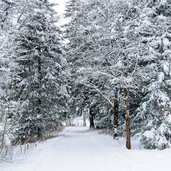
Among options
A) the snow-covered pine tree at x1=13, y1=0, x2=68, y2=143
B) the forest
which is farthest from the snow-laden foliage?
the snow-covered pine tree at x1=13, y1=0, x2=68, y2=143

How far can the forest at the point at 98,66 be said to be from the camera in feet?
51.1

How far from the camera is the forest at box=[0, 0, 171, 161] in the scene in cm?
1559

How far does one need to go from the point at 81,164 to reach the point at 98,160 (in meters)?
1.09

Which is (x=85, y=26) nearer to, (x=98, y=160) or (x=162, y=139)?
(x=162, y=139)

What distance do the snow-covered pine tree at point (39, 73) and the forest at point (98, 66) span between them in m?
0.08

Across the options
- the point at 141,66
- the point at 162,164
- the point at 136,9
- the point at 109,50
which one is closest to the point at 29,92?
the point at 109,50

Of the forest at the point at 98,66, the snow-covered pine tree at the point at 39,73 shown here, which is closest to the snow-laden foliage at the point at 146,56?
the forest at the point at 98,66

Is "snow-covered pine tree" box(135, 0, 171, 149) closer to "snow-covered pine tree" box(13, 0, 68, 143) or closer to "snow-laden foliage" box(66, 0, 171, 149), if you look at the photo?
"snow-laden foliage" box(66, 0, 171, 149)

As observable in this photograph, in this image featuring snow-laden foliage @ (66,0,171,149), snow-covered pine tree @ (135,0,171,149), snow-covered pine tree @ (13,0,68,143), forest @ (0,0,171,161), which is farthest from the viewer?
snow-covered pine tree @ (13,0,68,143)

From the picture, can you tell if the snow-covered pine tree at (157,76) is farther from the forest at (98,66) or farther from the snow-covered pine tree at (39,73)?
the snow-covered pine tree at (39,73)

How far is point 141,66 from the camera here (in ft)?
60.1

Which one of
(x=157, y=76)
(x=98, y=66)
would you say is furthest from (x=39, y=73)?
(x=157, y=76)

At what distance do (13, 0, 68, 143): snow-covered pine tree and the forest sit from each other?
8 cm

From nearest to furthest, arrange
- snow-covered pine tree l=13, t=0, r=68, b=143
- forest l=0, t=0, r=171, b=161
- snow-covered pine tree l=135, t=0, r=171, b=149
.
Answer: snow-covered pine tree l=135, t=0, r=171, b=149
forest l=0, t=0, r=171, b=161
snow-covered pine tree l=13, t=0, r=68, b=143
